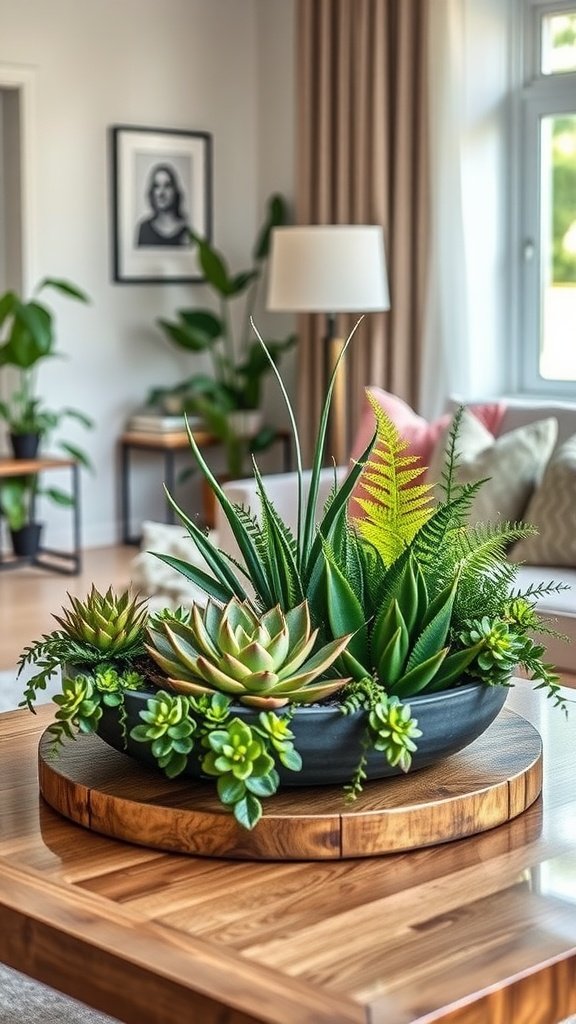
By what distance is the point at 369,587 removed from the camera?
1.80 metres

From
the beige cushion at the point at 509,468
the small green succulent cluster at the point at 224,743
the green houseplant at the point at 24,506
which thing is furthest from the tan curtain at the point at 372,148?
the small green succulent cluster at the point at 224,743

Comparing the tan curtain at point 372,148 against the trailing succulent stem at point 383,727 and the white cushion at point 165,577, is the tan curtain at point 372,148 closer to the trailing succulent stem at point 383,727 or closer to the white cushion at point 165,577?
the white cushion at point 165,577

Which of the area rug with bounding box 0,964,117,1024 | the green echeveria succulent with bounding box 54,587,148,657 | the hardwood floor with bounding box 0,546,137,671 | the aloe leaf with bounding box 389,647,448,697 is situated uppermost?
the green echeveria succulent with bounding box 54,587,148,657

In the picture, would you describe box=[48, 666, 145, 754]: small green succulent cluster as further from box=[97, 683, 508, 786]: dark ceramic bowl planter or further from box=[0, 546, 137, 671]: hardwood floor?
box=[0, 546, 137, 671]: hardwood floor

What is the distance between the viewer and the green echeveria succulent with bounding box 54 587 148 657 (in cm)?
177

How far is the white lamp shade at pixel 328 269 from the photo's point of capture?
5.18m

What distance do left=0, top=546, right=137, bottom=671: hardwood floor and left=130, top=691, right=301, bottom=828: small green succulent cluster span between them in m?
2.92

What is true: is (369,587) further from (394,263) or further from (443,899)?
(394,263)

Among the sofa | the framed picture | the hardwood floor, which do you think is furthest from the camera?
the framed picture

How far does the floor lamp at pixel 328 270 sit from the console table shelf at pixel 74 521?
3.61ft

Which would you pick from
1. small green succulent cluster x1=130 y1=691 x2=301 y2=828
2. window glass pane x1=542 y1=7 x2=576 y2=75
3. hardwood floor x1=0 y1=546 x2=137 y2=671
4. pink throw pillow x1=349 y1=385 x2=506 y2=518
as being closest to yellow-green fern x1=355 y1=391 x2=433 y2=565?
small green succulent cluster x1=130 y1=691 x2=301 y2=828

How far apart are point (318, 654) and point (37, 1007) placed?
3.09 ft

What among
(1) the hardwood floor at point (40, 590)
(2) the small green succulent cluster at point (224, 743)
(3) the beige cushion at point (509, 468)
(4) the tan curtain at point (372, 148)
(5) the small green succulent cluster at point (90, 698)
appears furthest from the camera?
(4) the tan curtain at point (372, 148)

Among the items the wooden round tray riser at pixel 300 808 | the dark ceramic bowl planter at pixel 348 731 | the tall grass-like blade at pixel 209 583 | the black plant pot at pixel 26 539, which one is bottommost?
the black plant pot at pixel 26 539
